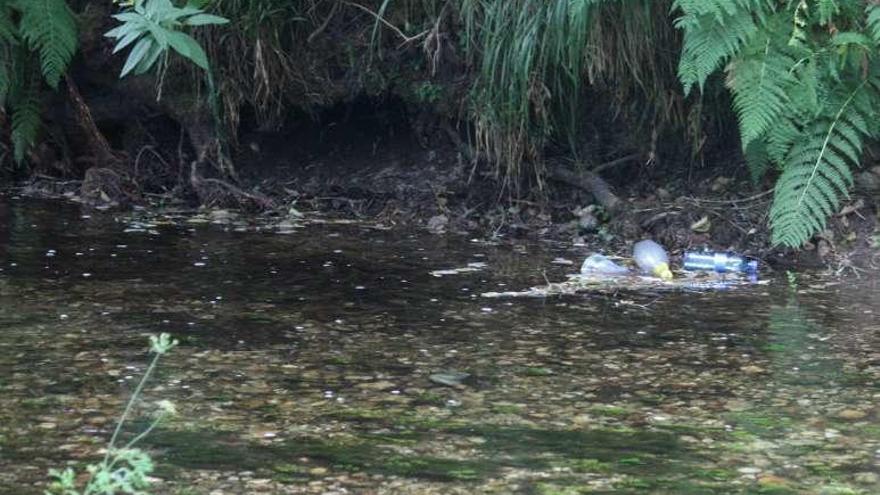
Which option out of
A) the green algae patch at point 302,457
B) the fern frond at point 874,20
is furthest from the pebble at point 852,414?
the fern frond at point 874,20

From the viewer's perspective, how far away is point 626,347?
4.61 meters

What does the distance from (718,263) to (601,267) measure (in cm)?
55

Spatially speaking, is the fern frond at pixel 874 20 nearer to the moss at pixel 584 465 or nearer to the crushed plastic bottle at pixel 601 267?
the crushed plastic bottle at pixel 601 267

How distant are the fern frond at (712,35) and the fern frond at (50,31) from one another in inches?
120

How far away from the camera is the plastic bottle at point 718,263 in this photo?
234 inches

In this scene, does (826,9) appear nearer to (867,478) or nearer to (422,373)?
(422,373)

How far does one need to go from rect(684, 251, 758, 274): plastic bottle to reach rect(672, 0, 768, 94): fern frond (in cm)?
82

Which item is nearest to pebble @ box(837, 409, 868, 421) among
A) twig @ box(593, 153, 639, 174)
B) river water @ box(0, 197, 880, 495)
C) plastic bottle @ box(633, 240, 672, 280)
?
river water @ box(0, 197, 880, 495)

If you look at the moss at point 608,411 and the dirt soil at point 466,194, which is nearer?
the moss at point 608,411

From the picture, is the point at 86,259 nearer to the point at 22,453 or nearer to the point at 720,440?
the point at 22,453

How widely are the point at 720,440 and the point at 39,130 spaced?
5.43 metres

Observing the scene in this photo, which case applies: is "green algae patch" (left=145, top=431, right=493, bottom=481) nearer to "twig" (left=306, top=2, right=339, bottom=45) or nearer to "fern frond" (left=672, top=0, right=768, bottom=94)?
"fern frond" (left=672, top=0, right=768, bottom=94)

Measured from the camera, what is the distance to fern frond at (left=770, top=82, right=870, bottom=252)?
5.84m

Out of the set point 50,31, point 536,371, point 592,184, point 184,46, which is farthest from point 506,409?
point 50,31
